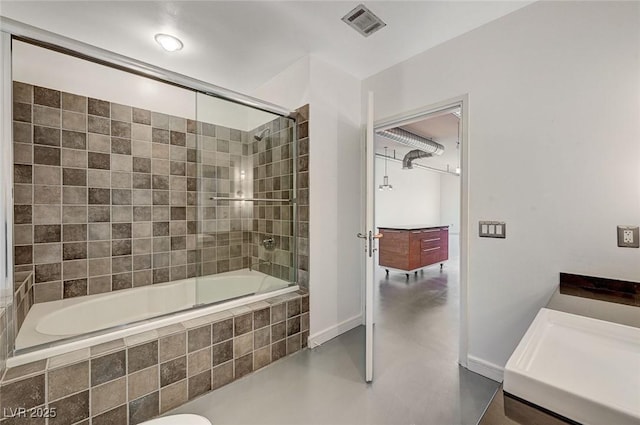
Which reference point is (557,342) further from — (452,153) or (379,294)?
(452,153)

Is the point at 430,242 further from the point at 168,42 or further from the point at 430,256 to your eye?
the point at 168,42

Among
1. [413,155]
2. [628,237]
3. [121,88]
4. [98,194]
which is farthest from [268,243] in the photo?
[413,155]

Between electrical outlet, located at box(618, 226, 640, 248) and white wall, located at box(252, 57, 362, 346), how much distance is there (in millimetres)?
1880

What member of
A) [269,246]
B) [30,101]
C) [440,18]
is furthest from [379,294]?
[30,101]

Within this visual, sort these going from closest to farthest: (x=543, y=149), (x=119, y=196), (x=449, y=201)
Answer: (x=543, y=149) → (x=119, y=196) → (x=449, y=201)

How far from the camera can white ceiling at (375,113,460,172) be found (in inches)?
155

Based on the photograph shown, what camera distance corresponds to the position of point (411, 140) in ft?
14.3

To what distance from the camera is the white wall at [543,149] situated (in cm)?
146

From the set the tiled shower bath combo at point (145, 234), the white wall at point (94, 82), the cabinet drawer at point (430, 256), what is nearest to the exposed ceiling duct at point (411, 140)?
the cabinet drawer at point (430, 256)

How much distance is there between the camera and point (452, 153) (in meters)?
6.26

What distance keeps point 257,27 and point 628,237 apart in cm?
274

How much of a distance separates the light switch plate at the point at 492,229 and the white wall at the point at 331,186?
1201 millimetres

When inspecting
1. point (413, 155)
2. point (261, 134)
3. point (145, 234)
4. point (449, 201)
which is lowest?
point (145, 234)

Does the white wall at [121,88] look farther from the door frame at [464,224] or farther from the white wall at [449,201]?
the white wall at [449,201]
